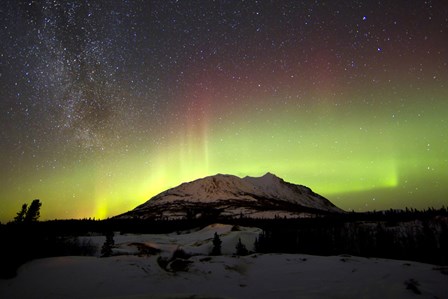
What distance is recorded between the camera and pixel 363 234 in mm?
19703

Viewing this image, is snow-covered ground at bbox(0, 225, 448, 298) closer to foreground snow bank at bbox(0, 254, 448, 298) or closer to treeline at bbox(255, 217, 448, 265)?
foreground snow bank at bbox(0, 254, 448, 298)

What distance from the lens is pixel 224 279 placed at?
10531 millimetres

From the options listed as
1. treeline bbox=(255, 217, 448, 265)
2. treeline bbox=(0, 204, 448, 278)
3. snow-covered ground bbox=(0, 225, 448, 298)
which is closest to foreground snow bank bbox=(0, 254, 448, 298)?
snow-covered ground bbox=(0, 225, 448, 298)

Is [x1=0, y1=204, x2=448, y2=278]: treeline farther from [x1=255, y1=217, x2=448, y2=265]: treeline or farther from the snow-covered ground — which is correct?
the snow-covered ground

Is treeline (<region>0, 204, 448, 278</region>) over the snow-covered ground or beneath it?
over

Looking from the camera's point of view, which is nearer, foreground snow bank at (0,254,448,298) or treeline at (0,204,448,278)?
→ foreground snow bank at (0,254,448,298)

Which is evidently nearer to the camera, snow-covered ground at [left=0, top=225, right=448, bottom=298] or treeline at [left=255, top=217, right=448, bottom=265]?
snow-covered ground at [left=0, top=225, right=448, bottom=298]

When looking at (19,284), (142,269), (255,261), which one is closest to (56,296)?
(19,284)

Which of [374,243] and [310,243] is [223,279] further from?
[374,243]

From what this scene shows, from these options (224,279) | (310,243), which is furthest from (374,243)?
(224,279)

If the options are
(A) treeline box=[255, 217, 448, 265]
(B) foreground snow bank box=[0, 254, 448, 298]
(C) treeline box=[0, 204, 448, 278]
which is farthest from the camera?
(A) treeline box=[255, 217, 448, 265]

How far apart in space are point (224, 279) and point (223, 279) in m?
0.04

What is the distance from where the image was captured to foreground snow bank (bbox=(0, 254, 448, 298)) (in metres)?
8.39

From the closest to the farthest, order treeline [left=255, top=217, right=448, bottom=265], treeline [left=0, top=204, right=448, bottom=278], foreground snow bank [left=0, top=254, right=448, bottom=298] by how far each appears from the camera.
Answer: foreground snow bank [left=0, top=254, right=448, bottom=298] < treeline [left=0, top=204, right=448, bottom=278] < treeline [left=255, top=217, right=448, bottom=265]
